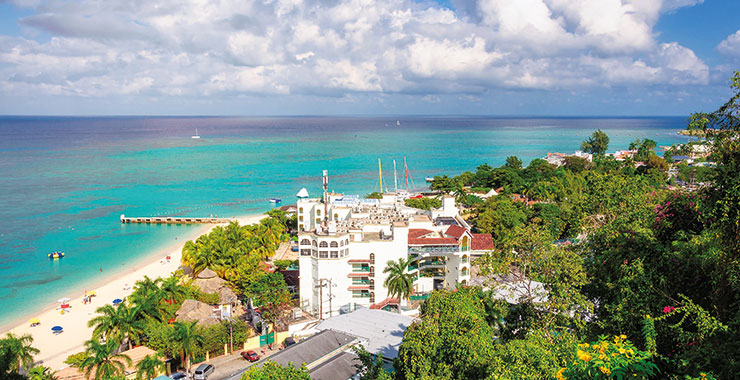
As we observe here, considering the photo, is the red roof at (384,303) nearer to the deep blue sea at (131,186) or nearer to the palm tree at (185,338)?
the palm tree at (185,338)

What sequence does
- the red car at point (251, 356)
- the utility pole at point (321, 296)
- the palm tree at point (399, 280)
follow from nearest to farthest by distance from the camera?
1. the red car at point (251, 356)
2. the palm tree at point (399, 280)
3. the utility pole at point (321, 296)

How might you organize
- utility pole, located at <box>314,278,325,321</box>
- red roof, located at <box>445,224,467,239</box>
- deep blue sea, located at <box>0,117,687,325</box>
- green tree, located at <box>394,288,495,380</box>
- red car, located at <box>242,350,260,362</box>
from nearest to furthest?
green tree, located at <box>394,288,495,380</box> < red car, located at <box>242,350,260,362</box> < utility pole, located at <box>314,278,325,321</box> < red roof, located at <box>445,224,467,239</box> < deep blue sea, located at <box>0,117,687,325</box>

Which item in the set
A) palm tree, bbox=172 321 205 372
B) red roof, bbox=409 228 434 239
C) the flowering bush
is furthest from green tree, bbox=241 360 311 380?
red roof, bbox=409 228 434 239

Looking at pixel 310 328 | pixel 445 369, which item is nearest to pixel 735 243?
pixel 445 369

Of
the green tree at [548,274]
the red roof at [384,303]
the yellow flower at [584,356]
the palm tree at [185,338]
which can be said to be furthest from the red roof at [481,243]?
the yellow flower at [584,356]

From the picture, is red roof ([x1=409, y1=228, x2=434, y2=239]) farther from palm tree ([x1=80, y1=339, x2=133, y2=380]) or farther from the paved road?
palm tree ([x1=80, y1=339, x2=133, y2=380])

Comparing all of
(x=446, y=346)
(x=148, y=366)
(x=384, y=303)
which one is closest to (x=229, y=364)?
(x=148, y=366)
